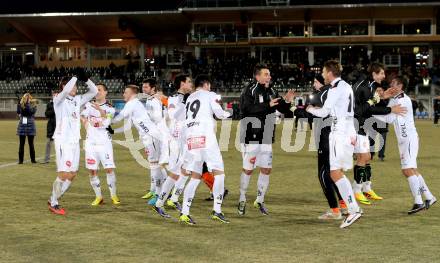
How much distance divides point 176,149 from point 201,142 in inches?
84.5

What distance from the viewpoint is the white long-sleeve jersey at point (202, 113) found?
9711 millimetres

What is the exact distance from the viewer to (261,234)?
895cm

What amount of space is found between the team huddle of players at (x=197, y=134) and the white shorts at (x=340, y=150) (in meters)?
0.01

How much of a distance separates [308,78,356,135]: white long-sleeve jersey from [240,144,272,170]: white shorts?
1.49 metres

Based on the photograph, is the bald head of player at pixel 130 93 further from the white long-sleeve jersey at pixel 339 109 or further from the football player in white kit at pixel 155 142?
the white long-sleeve jersey at pixel 339 109

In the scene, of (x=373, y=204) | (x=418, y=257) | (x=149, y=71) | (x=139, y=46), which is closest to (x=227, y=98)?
(x=149, y=71)

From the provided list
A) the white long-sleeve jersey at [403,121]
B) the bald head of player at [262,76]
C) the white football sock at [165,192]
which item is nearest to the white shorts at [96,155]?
the white football sock at [165,192]

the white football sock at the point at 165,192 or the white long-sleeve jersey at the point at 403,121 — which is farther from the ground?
the white long-sleeve jersey at the point at 403,121

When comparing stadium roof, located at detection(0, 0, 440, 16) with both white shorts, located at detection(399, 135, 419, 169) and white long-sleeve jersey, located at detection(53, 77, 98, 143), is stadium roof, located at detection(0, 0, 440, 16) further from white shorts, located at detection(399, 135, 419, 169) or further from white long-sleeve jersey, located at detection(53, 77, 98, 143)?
white long-sleeve jersey, located at detection(53, 77, 98, 143)

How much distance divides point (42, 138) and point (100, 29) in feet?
119

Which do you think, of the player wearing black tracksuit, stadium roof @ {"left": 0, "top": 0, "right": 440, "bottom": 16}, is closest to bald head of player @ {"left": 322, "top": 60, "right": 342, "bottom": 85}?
the player wearing black tracksuit

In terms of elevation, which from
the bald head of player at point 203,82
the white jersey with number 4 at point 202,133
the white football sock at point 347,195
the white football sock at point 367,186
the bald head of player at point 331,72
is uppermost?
the bald head of player at point 331,72

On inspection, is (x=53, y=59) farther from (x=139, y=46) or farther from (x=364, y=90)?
(x=364, y=90)

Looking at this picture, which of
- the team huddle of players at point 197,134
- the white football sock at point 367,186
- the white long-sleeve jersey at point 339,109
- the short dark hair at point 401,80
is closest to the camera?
the white long-sleeve jersey at point 339,109
